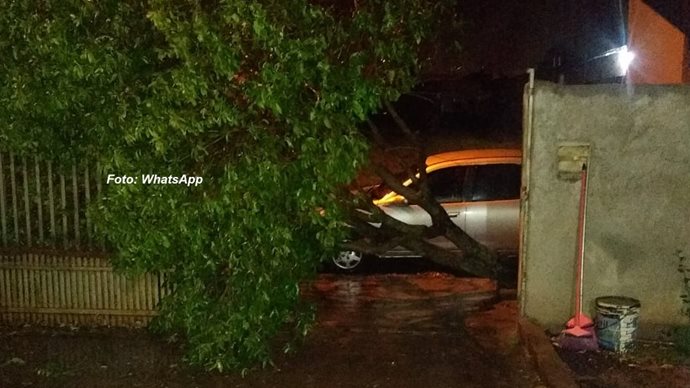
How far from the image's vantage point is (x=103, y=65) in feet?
18.2

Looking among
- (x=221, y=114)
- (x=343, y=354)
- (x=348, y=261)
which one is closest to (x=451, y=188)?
(x=348, y=261)

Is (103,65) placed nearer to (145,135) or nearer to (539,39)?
(145,135)

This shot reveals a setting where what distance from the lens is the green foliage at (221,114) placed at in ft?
17.7

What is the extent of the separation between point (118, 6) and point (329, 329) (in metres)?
3.43

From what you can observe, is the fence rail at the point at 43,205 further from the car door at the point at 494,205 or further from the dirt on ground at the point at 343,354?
the car door at the point at 494,205

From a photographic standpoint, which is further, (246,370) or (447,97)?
(447,97)

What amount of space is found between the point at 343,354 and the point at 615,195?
2616 millimetres

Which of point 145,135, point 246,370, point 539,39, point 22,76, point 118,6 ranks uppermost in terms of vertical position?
point 539,39

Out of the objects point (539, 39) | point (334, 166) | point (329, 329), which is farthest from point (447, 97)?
point (334, 166)

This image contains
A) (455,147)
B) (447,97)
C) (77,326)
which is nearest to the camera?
(77,326)

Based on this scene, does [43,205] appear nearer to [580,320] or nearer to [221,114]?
[221,114]

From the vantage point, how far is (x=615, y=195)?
6715 millimetres

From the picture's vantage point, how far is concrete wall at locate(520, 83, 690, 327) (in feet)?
21.7

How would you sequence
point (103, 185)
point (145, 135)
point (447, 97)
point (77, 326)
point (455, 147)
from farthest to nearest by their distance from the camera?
point (447, 97) → point (455, 147) → point (77, 326) → point (103, 185) → point (145, 135)
